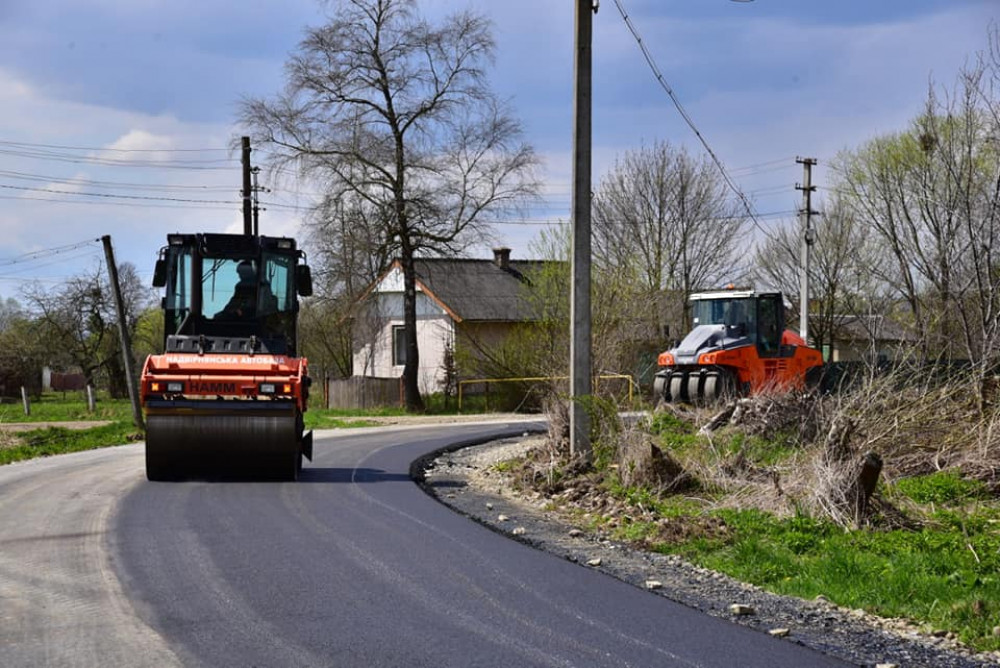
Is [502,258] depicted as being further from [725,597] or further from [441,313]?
[725,597]

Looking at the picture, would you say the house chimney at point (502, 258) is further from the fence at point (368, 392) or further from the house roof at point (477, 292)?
the fence at point (368, 392)

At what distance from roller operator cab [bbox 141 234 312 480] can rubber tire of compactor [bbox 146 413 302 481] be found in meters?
0.01

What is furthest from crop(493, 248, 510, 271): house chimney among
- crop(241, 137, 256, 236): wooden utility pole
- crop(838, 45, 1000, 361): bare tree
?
crop(838, 45, 1000, 361): bare tree

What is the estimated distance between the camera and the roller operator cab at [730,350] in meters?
24.9

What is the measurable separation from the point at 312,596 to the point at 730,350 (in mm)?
18815

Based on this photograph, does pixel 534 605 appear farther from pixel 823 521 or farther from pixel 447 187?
pixel 447 187

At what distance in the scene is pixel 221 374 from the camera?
1448 cm

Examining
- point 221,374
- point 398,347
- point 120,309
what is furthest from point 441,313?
point 221,374

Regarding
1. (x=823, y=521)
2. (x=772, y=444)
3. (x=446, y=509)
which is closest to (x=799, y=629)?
(x=823, y=521)

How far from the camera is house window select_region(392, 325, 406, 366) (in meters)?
49.5

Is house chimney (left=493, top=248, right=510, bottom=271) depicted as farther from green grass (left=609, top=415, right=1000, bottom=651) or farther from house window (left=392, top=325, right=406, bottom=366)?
green grass (left=609, top=415, right=1000, bottom=651)

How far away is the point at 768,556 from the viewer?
30.7 ft

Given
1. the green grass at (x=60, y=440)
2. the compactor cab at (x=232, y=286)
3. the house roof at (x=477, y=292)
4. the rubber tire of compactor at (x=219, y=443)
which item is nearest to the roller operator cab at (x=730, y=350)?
the compactor cab at (x=232, y=286)

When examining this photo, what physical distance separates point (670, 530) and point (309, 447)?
7.47 metres
